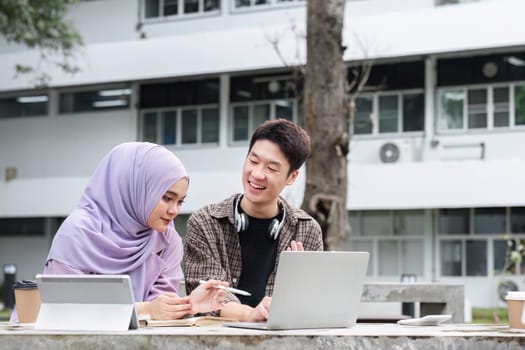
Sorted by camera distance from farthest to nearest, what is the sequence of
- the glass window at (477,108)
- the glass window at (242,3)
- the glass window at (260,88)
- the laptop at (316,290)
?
the glass window at (242,3)
the glass window at (260,88)
the glass window at (477,108)
the laptop at (316,290)

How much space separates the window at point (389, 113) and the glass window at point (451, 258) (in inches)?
89.6

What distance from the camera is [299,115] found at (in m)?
19.5

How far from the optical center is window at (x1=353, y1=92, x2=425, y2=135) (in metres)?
18.9

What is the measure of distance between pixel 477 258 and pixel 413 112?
118 inches

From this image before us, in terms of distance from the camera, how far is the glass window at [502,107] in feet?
59.3

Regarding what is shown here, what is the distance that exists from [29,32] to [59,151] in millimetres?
5755

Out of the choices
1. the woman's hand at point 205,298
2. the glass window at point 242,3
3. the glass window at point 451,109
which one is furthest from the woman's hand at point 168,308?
the glass window at point 242,3

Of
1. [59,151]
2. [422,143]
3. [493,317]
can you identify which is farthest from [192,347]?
[59,151]

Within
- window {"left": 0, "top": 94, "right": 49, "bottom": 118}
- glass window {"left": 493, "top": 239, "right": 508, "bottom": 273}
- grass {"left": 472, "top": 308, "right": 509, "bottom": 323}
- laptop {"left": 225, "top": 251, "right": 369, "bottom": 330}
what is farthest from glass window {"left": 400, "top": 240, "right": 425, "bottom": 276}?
laptop {"left": 225, "top": 251, "right": 369, "bottom": 330}

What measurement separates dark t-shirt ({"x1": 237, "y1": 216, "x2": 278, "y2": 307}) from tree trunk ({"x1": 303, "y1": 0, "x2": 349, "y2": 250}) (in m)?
3.57

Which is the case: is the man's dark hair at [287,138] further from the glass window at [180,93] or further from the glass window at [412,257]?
the glass window at [180,93]

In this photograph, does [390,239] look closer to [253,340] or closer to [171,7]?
[171,7]

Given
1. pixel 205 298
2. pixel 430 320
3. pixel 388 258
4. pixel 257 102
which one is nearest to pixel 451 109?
pixel 388 258

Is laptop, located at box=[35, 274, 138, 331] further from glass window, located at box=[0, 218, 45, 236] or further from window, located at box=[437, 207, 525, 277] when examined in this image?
glass window, located at box=[0, 218, 45, 236]
